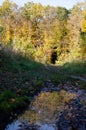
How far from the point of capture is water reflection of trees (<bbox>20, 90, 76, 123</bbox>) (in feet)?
33.4

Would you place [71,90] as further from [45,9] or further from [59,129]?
[45,9]

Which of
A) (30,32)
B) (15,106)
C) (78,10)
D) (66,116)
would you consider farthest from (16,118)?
(30,32)

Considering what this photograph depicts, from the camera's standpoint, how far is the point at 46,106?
11961 mm

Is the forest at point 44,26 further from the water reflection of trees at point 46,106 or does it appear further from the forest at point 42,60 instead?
the water reflection of trees at point 46,106

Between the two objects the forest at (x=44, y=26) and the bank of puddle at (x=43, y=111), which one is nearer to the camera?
the bank of puddle at (x=43, y=111)

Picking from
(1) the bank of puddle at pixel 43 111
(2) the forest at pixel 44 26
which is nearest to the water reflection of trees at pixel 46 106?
(1) the bank of puddle at pixel 43 111

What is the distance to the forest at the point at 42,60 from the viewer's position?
470 inches

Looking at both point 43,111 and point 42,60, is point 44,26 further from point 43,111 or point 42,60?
point 43,111

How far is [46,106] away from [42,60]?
2643 cm

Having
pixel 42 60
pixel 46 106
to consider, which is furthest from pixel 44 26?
pixel 46 106

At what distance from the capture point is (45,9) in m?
71.6

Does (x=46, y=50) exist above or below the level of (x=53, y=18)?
below

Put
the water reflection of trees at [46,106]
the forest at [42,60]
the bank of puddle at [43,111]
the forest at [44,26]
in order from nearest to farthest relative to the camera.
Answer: the bank of puddle at [43,111] → the water reflection of trees at [46,106] → the forest at [42,60] → the forest at [44,26]

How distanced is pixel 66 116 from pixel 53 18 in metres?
60.6
